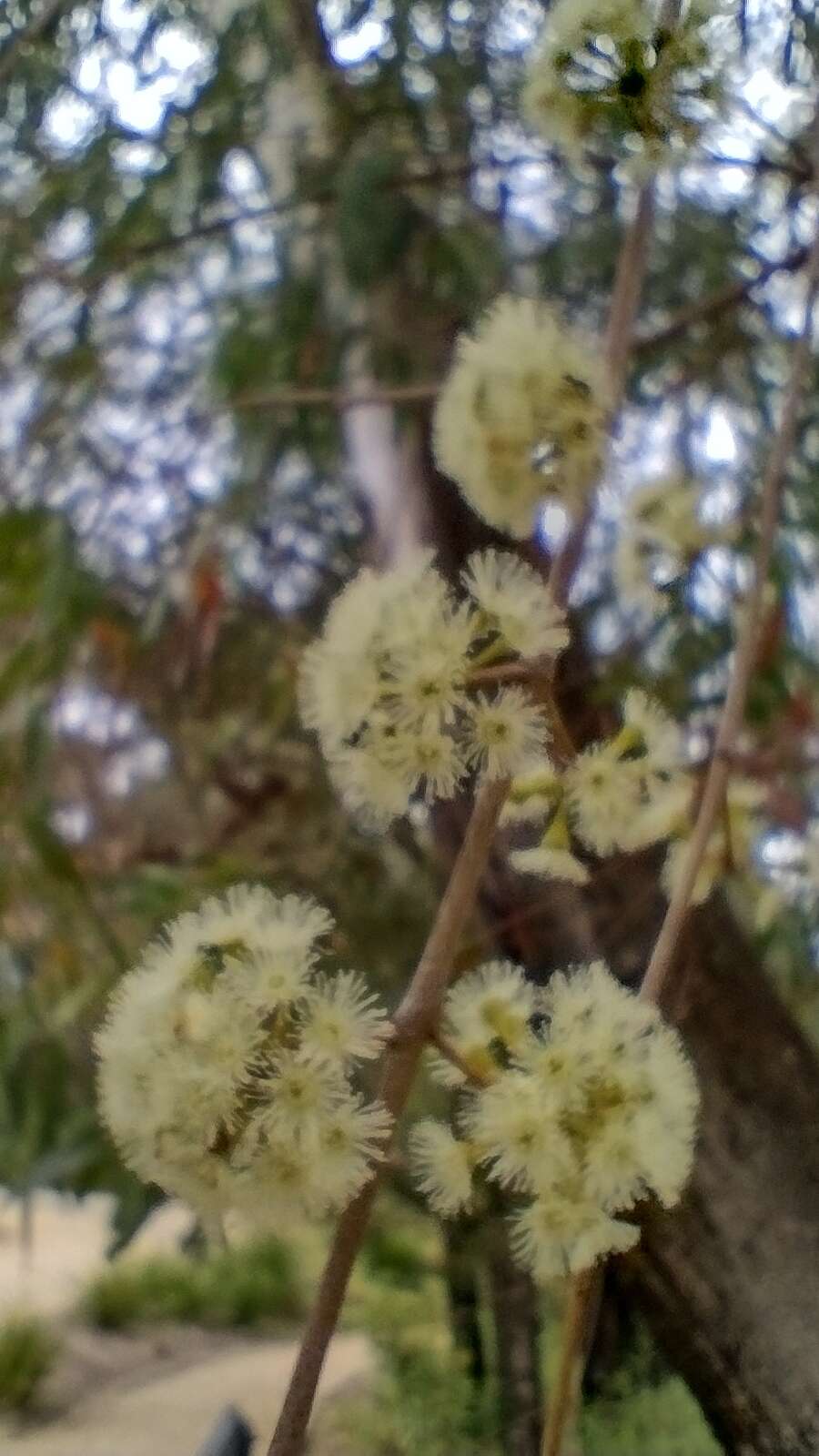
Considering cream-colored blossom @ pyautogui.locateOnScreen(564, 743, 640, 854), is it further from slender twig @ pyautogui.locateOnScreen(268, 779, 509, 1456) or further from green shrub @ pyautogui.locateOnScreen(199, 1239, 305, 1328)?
green shrub @ pyautogui.locateOnScreen(199, 1239, 305, 1328)

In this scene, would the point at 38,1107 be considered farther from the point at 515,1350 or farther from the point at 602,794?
the point at 602,794

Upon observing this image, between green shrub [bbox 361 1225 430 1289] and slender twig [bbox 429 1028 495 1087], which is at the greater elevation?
slender twig [bbox 429 1028 495 1087]

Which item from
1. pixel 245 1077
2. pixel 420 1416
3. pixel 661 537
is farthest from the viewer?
pixel 420 1416

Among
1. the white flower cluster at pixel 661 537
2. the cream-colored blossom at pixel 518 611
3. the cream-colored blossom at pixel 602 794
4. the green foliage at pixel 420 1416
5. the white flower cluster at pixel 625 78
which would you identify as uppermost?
the white flower cluster at pixel 625 78

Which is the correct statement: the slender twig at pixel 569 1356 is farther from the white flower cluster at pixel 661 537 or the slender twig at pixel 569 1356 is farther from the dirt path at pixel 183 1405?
the dirt path at pixel 183 1405

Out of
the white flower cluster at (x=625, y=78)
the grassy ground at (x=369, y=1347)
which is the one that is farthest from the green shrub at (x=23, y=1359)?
the white flower cluster at (x=625, y=78)

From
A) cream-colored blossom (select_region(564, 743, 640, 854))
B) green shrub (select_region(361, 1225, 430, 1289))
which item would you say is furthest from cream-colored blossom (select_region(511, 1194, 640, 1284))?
green shrub (select_region(361, 1225, 430, 1289))

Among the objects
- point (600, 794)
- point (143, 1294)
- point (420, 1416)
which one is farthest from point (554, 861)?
point (143, 1294)
